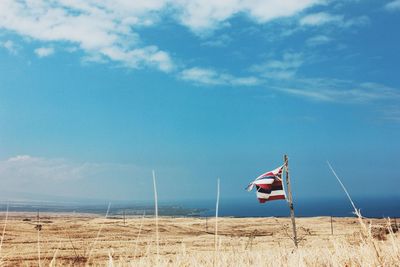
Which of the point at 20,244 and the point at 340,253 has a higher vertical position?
A: the point at 340,253

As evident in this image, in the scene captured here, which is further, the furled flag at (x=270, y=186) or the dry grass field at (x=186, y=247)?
the furled flag at (x=270, y=186)

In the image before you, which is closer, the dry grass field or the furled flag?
the dry grass field

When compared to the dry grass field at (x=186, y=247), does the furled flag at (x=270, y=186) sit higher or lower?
higher

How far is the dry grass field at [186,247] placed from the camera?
390 cm

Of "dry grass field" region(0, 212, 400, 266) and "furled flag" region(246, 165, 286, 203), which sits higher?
"furled flag" region(246, 165, 286, 203)

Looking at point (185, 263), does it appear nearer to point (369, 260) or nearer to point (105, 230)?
point (369, 260)

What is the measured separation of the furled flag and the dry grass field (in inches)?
73.3

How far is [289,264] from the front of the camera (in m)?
4.09

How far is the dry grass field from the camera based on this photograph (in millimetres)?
3898

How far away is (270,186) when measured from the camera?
57.2ft

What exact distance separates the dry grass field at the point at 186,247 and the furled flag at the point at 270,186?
1.86m

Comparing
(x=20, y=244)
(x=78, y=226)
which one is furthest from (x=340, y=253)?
(x=78, y=226)

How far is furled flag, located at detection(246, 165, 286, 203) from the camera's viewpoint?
17359 mm

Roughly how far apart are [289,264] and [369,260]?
2.88 ft
